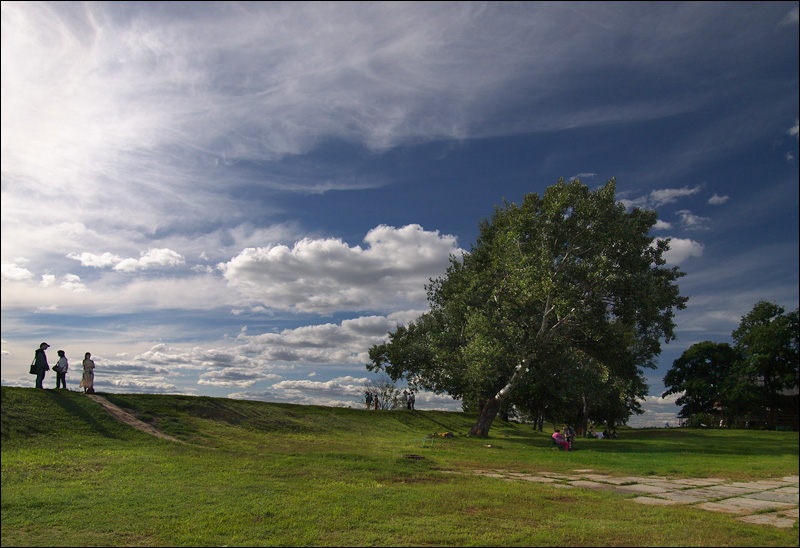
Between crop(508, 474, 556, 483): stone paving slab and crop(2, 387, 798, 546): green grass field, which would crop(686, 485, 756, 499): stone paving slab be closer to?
crop(2, 387, 798, 546): green grass field

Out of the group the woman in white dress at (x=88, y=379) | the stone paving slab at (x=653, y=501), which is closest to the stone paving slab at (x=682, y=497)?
the stone paving slab at (x=653, y=501)

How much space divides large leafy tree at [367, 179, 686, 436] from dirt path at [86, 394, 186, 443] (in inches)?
619

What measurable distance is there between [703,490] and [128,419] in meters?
21.9

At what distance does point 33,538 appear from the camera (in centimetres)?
607

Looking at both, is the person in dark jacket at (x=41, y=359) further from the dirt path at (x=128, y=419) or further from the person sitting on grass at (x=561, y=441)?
the person sitting on grass at (x=561, y=441)

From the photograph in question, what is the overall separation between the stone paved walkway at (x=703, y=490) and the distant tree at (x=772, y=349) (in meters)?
0.77

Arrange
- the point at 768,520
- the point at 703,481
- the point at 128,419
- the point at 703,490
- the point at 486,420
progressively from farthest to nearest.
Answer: the point at 486,420 → the point at 128,419 → the point at 703,481 → the point at 703,490 → the point at 768,520

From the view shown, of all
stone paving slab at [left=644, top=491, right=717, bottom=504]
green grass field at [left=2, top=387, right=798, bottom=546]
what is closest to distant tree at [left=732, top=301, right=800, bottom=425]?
green grass field at [left=2, top=387, right=798, bottom=546]

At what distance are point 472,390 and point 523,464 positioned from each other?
47.4 feet

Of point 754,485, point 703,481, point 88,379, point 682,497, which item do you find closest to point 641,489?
point 682,497

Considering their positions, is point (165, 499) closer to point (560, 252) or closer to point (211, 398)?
point (211, 398)

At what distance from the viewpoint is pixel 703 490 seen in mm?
10805

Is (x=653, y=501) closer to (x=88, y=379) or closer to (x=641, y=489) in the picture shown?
(x=641, y=489)

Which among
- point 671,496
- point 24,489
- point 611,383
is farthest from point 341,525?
point 611,383
